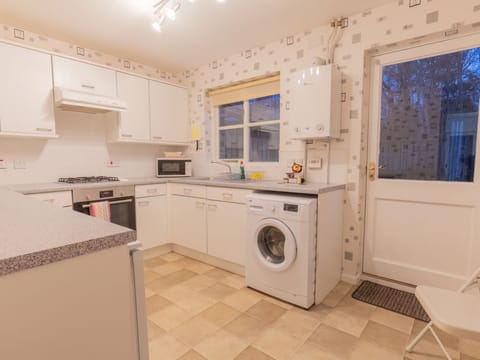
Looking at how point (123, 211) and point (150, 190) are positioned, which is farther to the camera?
point (150, 190)

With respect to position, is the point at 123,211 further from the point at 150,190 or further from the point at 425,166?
the point at 425,166

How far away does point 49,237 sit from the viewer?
2.34 feet

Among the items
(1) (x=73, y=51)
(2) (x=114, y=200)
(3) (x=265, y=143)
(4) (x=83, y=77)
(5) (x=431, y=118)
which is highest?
(1) (x=73, y=51)

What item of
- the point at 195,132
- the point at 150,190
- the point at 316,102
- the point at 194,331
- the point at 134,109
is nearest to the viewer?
the point at 194,331

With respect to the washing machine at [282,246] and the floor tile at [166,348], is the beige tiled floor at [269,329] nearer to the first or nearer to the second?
the floor tile at [166,348]

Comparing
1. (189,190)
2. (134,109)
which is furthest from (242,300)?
(134,109)

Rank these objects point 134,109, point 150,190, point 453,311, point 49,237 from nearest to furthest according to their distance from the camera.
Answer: point 49,237
point 453,311
point 150,190
point 134,109

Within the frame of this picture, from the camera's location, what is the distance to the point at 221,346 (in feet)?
5.39

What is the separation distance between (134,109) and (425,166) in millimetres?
3047

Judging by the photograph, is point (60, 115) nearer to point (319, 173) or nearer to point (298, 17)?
point (298, 17)

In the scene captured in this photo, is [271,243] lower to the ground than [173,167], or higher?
lower

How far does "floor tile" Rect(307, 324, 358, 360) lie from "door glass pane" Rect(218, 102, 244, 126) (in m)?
2.47

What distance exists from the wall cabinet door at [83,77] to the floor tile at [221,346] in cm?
262

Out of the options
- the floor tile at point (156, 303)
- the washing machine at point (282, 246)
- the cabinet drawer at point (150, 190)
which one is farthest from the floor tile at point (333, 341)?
the cabinet drawer at point (150, 190)
